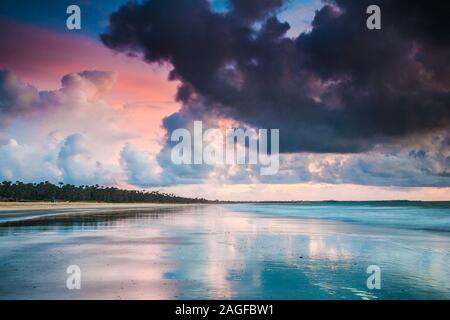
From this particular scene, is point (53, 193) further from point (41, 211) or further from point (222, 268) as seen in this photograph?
point (222, 268)

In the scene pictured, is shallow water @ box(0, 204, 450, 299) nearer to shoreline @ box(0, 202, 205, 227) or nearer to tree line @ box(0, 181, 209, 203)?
shoreline @ box(0, 202, 205, 227)

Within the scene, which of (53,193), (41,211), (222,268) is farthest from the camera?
(53,193)

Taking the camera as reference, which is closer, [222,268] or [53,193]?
[222,268]

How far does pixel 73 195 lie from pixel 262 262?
15961 cm

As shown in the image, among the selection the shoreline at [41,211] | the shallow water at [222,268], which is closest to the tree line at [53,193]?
the shoreline at [41,211]

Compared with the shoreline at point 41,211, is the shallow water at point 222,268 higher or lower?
higher

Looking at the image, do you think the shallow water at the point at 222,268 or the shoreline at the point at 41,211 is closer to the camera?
the shallow water at the point at 222,268

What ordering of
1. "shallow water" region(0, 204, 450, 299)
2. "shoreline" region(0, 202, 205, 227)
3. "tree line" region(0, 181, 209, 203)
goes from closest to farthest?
"shallow water" region(0, 204, 450, 299) → "shoreline" region(0, 202, 205, 227) → "tree line" region(0, 181, 209, 203)

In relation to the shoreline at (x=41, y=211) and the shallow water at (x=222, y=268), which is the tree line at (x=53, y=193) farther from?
the shallow water at (x=222, y=268)

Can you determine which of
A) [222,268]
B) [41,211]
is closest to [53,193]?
Result: [41,211]

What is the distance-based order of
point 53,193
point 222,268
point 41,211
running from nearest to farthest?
1. point 222,268
2. point 41,211
3. point 53,193

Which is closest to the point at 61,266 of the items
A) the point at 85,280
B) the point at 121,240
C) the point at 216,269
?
the point at 85,280

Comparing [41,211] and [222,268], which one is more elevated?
[222,268]

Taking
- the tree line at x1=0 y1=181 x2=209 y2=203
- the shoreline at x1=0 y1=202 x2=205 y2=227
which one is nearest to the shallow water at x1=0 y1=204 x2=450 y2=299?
the shoreline at x1=0 y1=202 x2=205 y2=227
